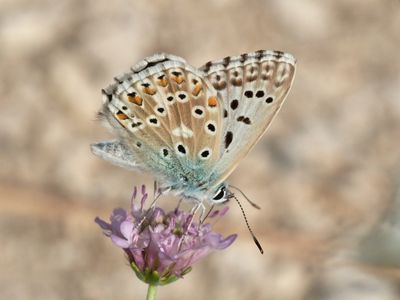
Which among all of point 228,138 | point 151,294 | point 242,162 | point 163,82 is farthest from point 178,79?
point 242,162

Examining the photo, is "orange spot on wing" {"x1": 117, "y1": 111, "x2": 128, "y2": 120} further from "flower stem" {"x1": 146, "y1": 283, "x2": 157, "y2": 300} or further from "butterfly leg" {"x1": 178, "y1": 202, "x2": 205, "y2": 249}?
"flower stem" {"x1": 146, "y1": 283, "x2": 157, "y2": 300}

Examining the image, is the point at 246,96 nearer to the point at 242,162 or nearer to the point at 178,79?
the point at 178,79

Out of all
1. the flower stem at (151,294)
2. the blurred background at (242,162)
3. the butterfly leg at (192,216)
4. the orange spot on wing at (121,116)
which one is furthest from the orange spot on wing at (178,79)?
the blurred background at (242,162)

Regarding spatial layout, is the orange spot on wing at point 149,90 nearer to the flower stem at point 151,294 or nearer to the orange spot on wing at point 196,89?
the orange spot on wing at point 196,89

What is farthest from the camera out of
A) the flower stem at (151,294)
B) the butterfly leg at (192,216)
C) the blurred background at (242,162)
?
the blurred background at (242,162)

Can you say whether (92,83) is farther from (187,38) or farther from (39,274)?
(39,274)

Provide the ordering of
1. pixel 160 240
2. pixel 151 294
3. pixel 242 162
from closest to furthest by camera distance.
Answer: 1. pixel 151 294
2. pixel 160 240
3. pixel 242 162

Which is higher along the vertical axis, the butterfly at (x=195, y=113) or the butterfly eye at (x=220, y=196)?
A: the butterfly at (x=195, y=113)
